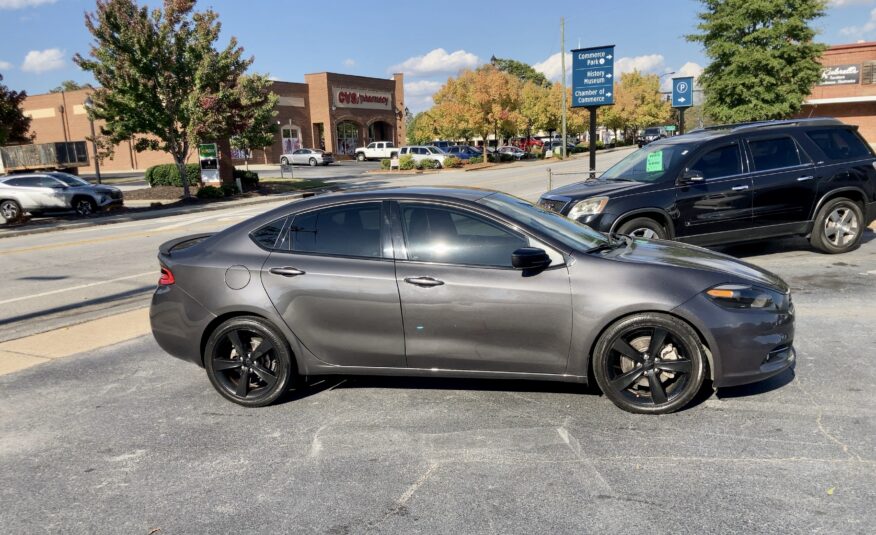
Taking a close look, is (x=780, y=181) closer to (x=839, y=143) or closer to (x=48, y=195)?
(x=839, y=143)

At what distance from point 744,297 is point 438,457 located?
7.25 ft

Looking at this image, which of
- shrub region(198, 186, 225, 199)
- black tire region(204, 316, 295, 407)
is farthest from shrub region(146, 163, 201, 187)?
black tire region(204, 316, 295, 407)

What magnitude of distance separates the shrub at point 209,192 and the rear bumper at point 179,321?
77.8 ft

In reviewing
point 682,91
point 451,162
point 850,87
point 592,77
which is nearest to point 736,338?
point 592,77

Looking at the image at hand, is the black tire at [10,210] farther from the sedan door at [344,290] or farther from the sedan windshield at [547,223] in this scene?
the sedan windshield at [547,223]

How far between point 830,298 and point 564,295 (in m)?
4.51

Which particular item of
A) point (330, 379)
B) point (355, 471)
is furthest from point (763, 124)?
point (355, 471)

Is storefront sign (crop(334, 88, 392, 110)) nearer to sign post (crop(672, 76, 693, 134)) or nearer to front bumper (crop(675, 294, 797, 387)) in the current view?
sign post (crop(672, 76, 693, 134))

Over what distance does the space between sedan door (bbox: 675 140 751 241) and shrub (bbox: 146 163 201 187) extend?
2551cm

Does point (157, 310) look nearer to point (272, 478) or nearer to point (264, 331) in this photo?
point (264, 331)

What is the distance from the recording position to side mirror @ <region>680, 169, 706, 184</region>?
870 centimetres

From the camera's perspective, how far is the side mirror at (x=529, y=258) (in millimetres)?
4289

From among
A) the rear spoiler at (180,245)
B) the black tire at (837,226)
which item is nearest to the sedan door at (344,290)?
the rear spoiler at (180,245)

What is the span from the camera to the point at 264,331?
15.6ft
